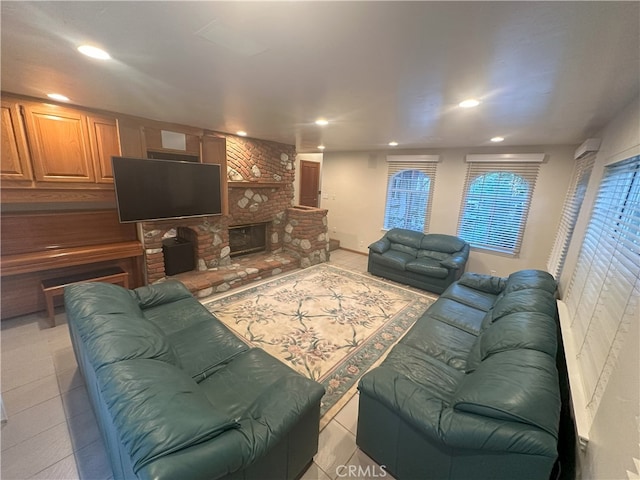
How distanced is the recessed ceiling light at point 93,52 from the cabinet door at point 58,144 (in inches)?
65.5

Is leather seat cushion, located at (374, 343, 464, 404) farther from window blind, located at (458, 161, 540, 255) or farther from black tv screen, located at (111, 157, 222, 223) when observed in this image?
window blind, located at (458, 161, 540, 255)

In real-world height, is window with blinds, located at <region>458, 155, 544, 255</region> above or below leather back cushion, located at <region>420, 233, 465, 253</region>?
above

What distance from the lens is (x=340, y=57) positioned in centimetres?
132

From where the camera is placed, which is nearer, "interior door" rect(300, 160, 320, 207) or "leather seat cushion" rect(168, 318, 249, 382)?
"leather seat cushion" rect(168, 318, 249, 382)

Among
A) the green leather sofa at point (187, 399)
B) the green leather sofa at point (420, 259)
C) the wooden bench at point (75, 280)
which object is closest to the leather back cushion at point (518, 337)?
the green leather sofa at point (187, 399)

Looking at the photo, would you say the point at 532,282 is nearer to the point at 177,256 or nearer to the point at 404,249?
the point at 404,249

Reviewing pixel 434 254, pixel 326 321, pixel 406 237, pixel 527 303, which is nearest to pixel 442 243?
pixel 434 254

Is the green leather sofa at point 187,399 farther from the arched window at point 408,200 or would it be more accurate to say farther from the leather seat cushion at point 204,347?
the arched window at point 408,200

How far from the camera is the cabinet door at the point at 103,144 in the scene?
8.94 ft

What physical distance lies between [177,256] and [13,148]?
1.90m

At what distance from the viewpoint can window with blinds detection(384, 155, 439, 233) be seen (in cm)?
494

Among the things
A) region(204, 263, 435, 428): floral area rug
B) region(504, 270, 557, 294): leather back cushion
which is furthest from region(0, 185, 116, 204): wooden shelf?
region(504, 270, 557, 294): leather back cushion

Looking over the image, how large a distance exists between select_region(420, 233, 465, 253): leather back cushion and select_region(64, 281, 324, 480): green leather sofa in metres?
3.66

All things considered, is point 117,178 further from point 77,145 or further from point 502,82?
point 502,82
